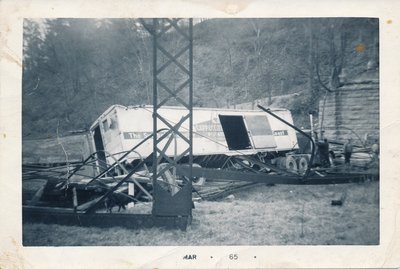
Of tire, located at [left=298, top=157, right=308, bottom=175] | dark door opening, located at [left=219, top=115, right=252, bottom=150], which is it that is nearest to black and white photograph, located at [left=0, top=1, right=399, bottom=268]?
tire, located at [left=298, top=157, right=308, bottom=175]

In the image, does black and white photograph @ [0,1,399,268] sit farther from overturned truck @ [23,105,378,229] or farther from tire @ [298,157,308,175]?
tire @ [298,157,308,175]

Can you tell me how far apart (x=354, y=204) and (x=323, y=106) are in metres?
2.05

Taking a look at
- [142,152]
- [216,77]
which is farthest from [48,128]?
[216,77]

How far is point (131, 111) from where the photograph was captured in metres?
5.38

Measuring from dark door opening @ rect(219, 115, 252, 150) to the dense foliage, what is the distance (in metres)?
1.36

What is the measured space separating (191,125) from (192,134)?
0.58 meters

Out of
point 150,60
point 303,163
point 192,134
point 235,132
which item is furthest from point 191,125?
point 303,163

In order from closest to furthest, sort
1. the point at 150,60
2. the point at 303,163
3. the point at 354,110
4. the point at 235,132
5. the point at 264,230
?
the point at 264,230 < the point at 354,110 < the point at 150,60 < the point at 303,163 < the point at 235,132

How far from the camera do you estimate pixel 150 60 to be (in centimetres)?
489

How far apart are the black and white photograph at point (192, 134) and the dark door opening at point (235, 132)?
3.83 feet

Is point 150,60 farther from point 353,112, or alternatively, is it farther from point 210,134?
point 353,112

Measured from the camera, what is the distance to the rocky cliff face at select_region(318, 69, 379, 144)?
394 cm
